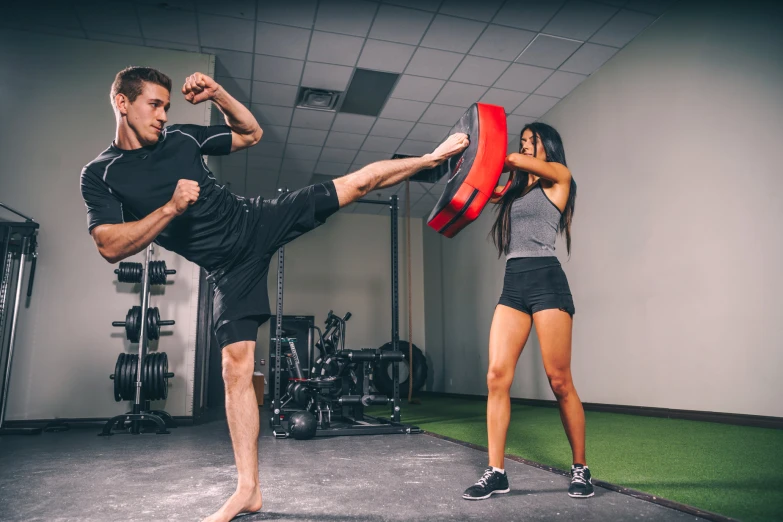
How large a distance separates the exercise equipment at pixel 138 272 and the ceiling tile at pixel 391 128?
3.39 m

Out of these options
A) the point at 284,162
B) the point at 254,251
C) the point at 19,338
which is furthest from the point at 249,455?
the point at 284,162

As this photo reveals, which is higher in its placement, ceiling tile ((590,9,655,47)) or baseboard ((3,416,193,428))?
ceiling tile ((590,9,655,47))

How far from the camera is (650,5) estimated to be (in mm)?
4402

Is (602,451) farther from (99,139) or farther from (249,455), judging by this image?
(99,139)

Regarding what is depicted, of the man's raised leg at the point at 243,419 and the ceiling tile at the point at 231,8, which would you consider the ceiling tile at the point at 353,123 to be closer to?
the ceiling tile at the point at 231,8

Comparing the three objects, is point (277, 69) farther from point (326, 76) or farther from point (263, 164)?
point (263, 164)

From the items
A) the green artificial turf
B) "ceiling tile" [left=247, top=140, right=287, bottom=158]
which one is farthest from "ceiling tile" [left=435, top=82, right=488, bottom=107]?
the green artificial turf

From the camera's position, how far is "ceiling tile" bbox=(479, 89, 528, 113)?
5824 millimetres

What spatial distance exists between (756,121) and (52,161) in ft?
19.0

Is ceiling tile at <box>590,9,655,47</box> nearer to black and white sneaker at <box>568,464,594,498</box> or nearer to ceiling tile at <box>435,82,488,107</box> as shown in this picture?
ceiling tile at <box>435,82,488,107</box>

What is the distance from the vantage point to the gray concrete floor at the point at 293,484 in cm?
166

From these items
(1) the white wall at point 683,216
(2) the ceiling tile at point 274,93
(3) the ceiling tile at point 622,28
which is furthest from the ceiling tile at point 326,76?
(1) the white wall at point 683,216

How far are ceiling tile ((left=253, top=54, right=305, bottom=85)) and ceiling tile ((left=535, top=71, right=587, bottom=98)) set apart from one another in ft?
8.78

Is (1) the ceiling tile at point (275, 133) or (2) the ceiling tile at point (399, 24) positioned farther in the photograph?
(1) the ceiling tile at point (275, 133)
